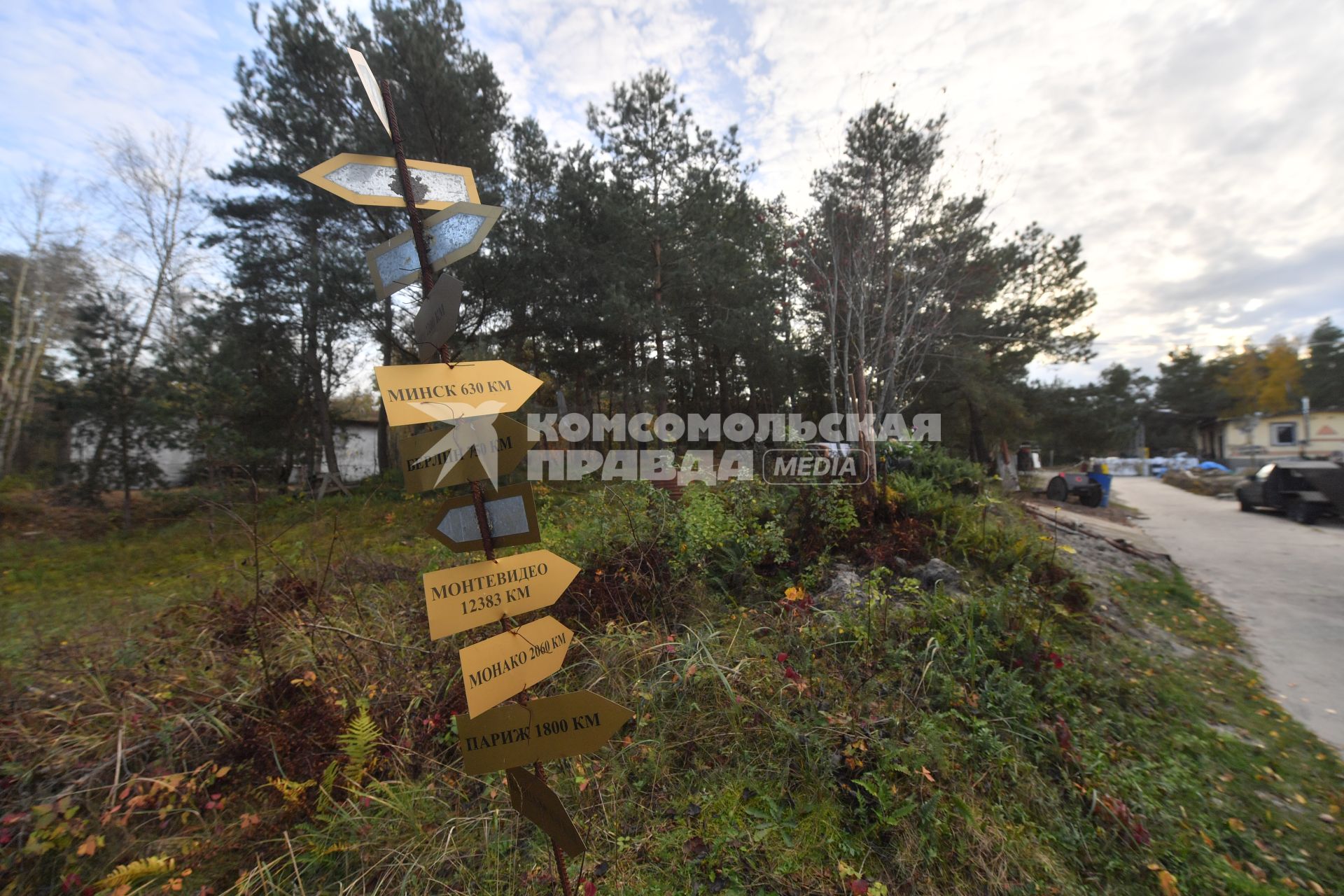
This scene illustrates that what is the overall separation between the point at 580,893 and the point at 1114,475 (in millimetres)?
34823

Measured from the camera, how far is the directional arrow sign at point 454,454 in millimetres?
1352

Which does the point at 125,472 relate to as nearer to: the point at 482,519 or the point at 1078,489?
the point at 482,519

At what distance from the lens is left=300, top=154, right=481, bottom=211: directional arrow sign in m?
1.38

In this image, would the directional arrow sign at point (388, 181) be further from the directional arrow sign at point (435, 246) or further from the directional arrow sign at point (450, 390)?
the directional arrow sign at point (450, 390)

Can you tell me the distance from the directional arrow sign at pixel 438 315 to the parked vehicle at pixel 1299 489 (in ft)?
49.6

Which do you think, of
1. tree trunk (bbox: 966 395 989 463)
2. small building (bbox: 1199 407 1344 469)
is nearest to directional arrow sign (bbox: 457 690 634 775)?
tree trunk (bbox: 966 395 989 463)

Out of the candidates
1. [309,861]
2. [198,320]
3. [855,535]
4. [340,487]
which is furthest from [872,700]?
[198,320]

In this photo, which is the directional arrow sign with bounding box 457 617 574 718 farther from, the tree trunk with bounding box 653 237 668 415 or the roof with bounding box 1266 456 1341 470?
the roof with bounding box 1266 456 1341 470

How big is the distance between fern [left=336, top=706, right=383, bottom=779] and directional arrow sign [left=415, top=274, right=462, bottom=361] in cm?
201

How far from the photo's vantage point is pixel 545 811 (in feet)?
4.82

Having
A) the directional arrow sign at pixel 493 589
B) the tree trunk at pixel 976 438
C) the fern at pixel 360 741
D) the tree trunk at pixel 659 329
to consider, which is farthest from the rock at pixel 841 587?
the tree trunk at pixel 976 438

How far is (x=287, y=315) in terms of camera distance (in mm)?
10938

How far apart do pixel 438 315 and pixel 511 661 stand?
95 cm

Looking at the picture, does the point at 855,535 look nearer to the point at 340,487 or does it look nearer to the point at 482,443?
the point at 482,443
